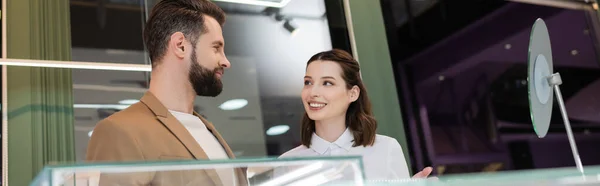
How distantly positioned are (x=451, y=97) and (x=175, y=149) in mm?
2624

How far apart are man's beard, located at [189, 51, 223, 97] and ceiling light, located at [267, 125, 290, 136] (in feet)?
3.61

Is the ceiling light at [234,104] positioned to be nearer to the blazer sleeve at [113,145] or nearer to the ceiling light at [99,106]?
the ceiling light at [99,106]

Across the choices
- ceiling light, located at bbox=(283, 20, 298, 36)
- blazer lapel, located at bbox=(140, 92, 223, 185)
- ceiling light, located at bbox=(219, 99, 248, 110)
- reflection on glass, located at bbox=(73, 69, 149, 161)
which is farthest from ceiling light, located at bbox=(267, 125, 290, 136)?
blazer lapel, located at bbox=(140, 92, 223, 185)

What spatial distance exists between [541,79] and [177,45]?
1067 millimetres

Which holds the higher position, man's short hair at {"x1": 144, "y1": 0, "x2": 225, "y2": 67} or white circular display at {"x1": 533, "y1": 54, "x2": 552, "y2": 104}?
man's short hair at {"x1": 144, "y1": 0, "x2": 225, "y2": 67}

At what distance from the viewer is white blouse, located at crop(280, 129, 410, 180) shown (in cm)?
198

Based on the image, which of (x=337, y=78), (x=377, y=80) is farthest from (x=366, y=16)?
(x=337, y=78)

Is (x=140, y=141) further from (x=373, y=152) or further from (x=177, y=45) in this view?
(x=373, y=152)

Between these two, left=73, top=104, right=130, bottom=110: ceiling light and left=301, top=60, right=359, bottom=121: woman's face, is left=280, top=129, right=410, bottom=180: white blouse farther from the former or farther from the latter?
left=73, top=104, right=130, bottom=110: ceiling light

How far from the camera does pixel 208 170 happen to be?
751 millimetres

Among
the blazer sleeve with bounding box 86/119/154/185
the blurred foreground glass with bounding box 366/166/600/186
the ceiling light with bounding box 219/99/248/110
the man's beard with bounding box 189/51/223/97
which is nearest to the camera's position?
the blurred foreground glass with bounding box 366/166/600/186

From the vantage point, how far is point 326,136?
2086 mm

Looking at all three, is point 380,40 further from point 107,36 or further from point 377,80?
point 107,36

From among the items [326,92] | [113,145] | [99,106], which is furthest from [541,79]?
[99,106]
